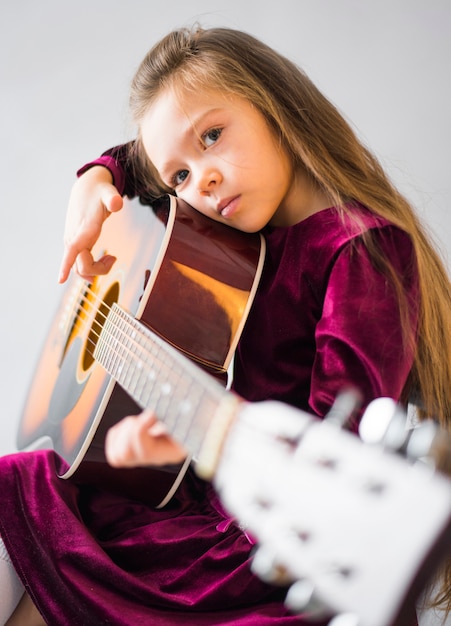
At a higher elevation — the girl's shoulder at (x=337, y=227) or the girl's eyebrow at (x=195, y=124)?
the girl's eyebrow at (x=195, y=124)

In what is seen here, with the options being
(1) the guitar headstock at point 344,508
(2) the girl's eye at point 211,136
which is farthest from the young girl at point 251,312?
(1) the guitar headstock at point 344,508

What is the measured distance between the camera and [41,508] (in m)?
0.71

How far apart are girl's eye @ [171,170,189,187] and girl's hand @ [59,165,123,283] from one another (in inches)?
3.0

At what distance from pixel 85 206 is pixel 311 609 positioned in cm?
70

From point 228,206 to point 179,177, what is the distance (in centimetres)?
10

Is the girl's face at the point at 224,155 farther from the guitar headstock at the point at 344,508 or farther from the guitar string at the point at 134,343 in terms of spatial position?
the guitar headstock at the point at 344,508

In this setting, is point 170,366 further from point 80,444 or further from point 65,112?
point 65,112

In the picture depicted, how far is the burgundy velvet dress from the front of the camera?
2.02 feet

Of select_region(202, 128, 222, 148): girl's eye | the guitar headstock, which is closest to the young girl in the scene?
select_region(202, 128, 222, 148): girl's eye

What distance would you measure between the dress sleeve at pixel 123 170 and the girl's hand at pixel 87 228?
36 mm

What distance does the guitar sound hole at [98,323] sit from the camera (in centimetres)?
81

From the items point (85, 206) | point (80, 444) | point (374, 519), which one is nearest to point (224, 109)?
point (85, 206)

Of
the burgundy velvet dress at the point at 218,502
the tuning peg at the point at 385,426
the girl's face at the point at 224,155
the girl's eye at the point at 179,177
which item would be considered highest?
the girl's face at the point at 224,155

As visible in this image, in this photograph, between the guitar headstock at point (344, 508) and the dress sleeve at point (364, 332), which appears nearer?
the guitar headstock at point (344, 508)
